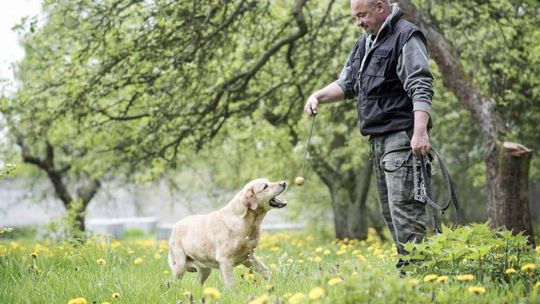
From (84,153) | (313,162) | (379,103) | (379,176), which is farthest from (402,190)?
(84,153)

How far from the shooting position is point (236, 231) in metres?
5.53

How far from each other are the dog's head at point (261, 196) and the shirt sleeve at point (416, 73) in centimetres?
148

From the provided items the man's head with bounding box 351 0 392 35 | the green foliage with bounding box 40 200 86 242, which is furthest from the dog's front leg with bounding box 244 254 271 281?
the green foliage with bounding box 40 200 86 242

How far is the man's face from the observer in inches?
201

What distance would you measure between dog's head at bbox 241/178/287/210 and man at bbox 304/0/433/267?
2.61 feet

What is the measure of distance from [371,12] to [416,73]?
0.67 meters

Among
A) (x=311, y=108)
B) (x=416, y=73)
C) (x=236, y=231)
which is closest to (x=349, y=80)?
(x=311, y=108)

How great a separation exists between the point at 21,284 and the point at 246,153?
10.3 meters

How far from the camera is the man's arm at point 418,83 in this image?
15.6 ft

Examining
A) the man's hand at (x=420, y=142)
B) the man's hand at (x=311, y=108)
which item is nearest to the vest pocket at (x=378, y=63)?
the man's hand at (x=311, y=108)

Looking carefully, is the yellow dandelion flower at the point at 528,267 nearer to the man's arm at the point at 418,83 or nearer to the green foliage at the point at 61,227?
the man's arm at the point at 418,83

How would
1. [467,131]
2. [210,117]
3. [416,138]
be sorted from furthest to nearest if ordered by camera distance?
[467,131], [210,117], [416,138]

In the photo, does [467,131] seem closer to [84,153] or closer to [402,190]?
[84,153]

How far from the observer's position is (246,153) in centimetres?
1544
